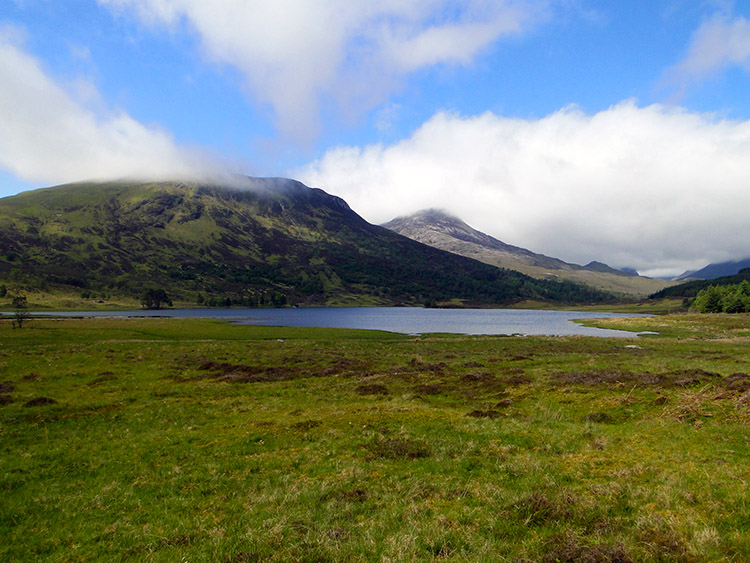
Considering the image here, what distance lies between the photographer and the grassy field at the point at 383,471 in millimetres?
9430

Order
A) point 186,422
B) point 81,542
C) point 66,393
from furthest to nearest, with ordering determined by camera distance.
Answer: point 66,393 < point 186,422 < point 81,542

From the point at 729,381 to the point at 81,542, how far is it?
114 feet

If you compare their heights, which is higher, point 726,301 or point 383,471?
point 726,301

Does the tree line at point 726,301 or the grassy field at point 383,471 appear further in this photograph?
the tree line at point 726,301

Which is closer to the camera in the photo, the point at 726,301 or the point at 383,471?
the point at 383,471

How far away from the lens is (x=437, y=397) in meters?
28.4

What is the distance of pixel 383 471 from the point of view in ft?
47.3

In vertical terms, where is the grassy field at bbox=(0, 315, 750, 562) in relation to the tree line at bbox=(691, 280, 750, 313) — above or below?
below

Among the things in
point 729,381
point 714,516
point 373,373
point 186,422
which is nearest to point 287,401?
point 186,422

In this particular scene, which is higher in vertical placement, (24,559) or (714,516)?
(714,516)

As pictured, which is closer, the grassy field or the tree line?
the grassy field

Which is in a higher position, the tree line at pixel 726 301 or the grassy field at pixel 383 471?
Answer: the tree line at pixel 726 301

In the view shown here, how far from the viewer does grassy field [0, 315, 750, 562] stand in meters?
9.43

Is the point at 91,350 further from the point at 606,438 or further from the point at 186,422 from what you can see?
the point at 606,438
